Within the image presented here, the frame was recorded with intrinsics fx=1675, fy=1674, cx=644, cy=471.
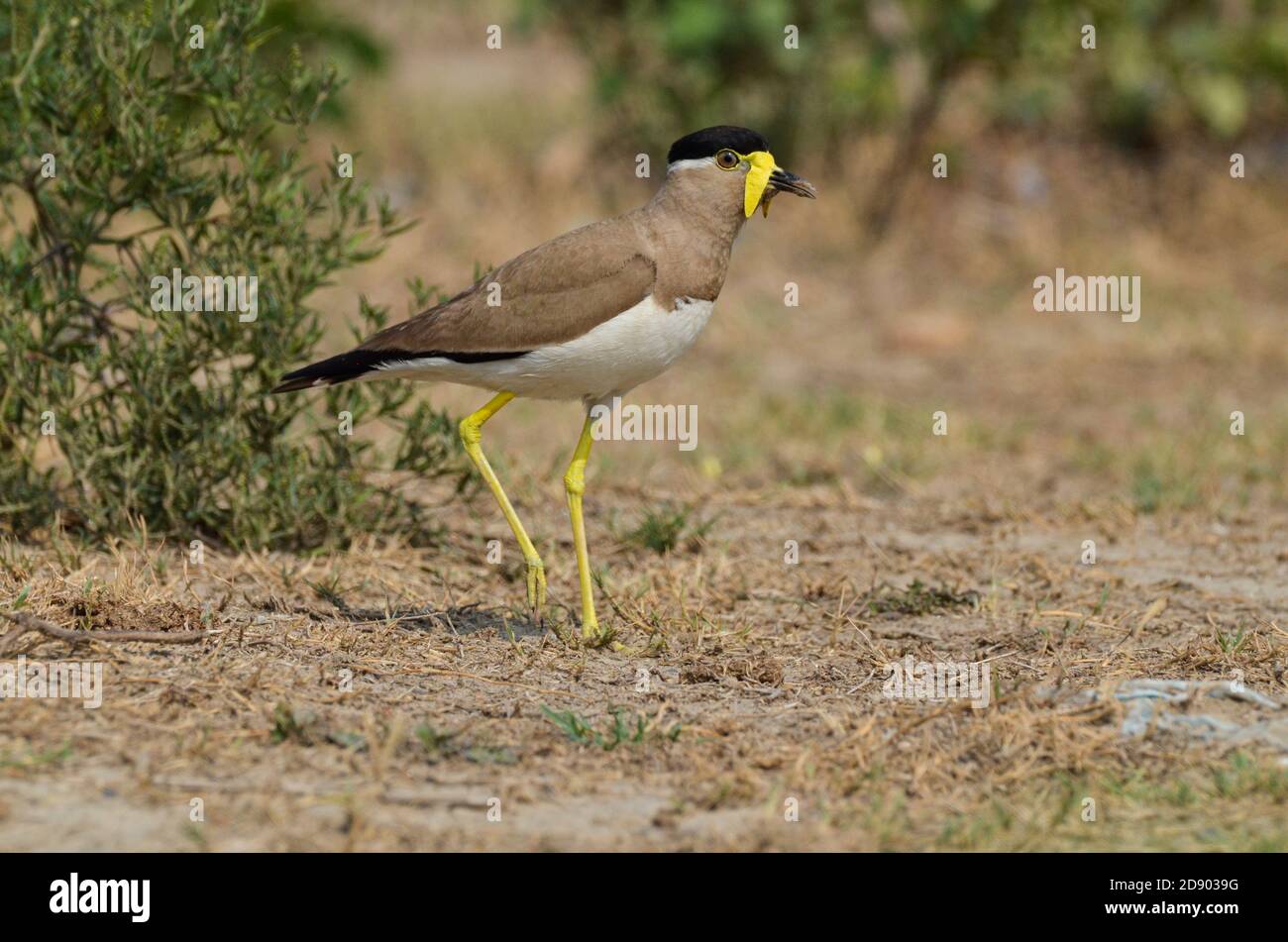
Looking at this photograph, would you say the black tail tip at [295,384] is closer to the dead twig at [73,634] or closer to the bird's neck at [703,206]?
the dead twig at [73,634]

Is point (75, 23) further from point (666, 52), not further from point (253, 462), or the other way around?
point (666, 52)

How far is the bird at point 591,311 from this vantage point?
505 centimetres

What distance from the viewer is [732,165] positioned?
5.29 m

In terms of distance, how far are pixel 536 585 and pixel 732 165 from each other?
1468 millimetres

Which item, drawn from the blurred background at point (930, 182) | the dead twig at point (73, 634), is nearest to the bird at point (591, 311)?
the dead twig at point (73, 634)

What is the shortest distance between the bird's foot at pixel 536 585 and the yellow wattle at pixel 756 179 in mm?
1300

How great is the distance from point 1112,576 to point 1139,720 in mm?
1704

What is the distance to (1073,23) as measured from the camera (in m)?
11.3

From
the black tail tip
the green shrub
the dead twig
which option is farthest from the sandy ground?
the black tail tip

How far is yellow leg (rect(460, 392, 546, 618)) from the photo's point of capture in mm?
5305

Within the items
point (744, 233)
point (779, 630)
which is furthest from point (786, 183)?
point (744, 233)

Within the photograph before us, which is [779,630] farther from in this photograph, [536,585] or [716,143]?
[716,143]

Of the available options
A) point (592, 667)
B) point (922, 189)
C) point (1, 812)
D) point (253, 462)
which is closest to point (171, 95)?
point (253, 462)

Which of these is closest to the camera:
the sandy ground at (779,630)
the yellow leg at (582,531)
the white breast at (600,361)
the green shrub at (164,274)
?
the sandy ground at (779,630)
